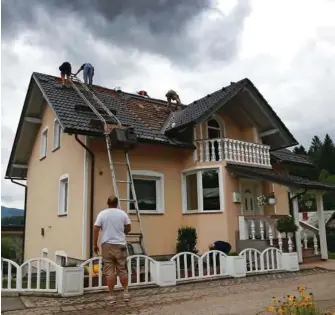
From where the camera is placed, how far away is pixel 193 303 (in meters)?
6.93

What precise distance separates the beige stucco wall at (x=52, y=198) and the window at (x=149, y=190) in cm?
200

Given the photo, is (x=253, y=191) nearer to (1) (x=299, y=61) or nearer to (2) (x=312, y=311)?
(1) (x=299, y=61)

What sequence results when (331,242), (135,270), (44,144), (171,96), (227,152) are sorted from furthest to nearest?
(331,242) < (171,96) < (44,144) < (227,152) < (135,270)

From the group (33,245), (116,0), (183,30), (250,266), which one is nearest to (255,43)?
(183,30)

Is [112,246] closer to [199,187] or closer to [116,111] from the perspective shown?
[199,187]

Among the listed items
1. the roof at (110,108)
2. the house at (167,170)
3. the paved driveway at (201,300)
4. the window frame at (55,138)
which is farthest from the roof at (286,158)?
the window frame at (55,138)

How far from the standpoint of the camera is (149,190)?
43.0 ft

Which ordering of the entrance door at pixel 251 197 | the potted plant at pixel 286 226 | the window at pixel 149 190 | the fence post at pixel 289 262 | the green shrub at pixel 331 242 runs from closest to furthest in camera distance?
the fence post at pixel 289 262 → the potted plant at pixel 286 226 → the window at pixel 149 190 → the entrance door at pixel 251 197 → the green shrub at pixel 331 242

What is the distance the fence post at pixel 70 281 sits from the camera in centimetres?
739

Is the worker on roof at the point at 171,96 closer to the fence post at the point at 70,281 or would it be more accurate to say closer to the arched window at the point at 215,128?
the arched window at the point at 215,128

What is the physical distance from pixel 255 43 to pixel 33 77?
8.59m

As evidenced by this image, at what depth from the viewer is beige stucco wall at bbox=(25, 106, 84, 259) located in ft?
39.0

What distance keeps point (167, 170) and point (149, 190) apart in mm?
974

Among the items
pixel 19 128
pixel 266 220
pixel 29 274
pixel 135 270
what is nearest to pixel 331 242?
pixel 266 220
